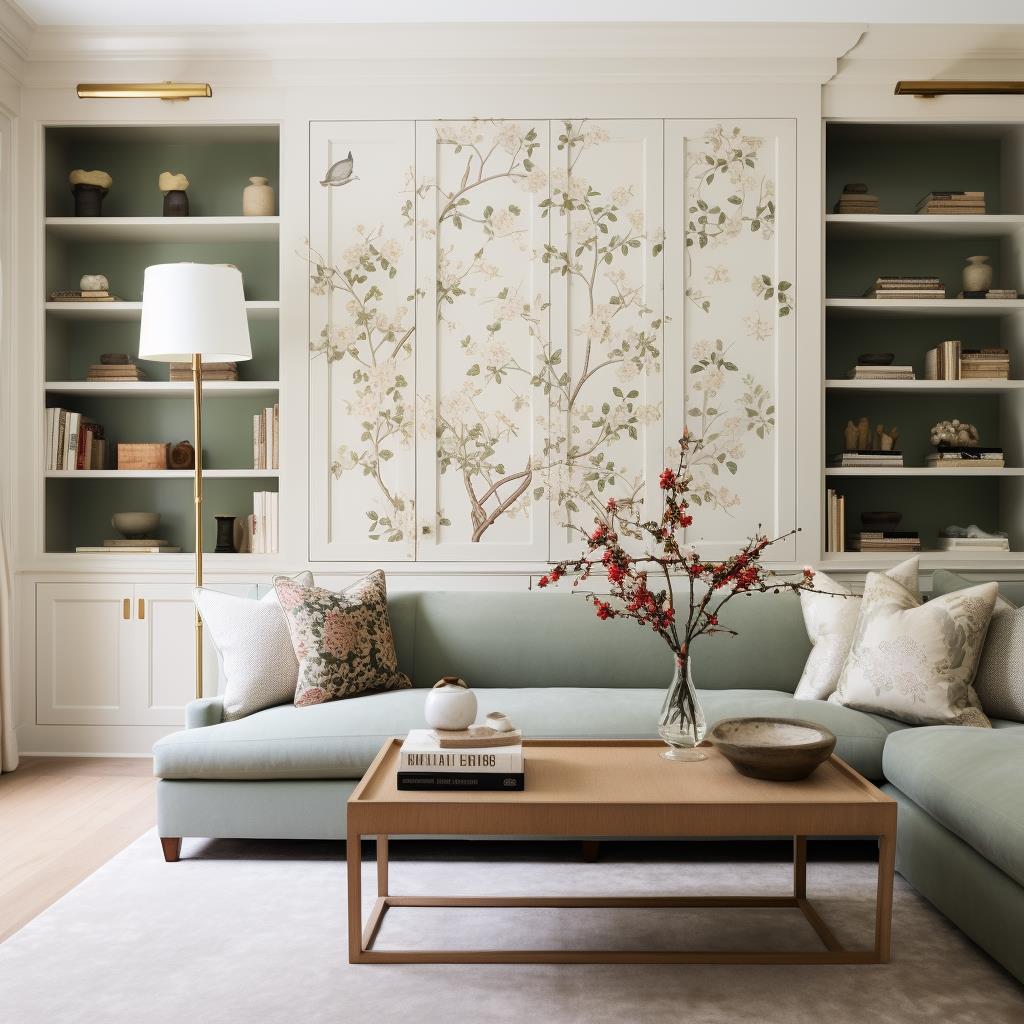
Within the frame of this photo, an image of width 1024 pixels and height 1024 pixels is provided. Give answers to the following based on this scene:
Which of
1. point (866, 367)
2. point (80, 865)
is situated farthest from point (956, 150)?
point (80, 865)

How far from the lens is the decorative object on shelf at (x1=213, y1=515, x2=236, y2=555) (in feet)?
13.9

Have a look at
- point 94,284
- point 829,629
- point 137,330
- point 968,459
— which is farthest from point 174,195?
point 968,459

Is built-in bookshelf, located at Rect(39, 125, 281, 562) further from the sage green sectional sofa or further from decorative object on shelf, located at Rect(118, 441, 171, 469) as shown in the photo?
the sage green sectional sofa

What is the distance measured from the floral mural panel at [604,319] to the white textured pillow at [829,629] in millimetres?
898

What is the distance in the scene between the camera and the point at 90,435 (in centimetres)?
427

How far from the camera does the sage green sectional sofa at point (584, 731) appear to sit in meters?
2.22

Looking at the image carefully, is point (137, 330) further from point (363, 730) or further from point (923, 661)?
point (923, 661)

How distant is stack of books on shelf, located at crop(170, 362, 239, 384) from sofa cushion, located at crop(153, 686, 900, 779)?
5.78 feet

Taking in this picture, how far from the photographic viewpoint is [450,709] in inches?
91.4

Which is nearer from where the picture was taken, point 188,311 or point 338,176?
point 188,311

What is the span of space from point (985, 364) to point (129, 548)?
382cm

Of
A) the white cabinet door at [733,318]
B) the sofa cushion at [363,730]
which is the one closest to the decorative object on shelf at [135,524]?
the sofa cushion at [363,730]

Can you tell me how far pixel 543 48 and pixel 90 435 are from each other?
8.43 ft

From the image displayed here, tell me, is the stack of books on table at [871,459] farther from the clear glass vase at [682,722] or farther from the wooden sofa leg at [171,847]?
the wooden sofa leg at [171,847]
